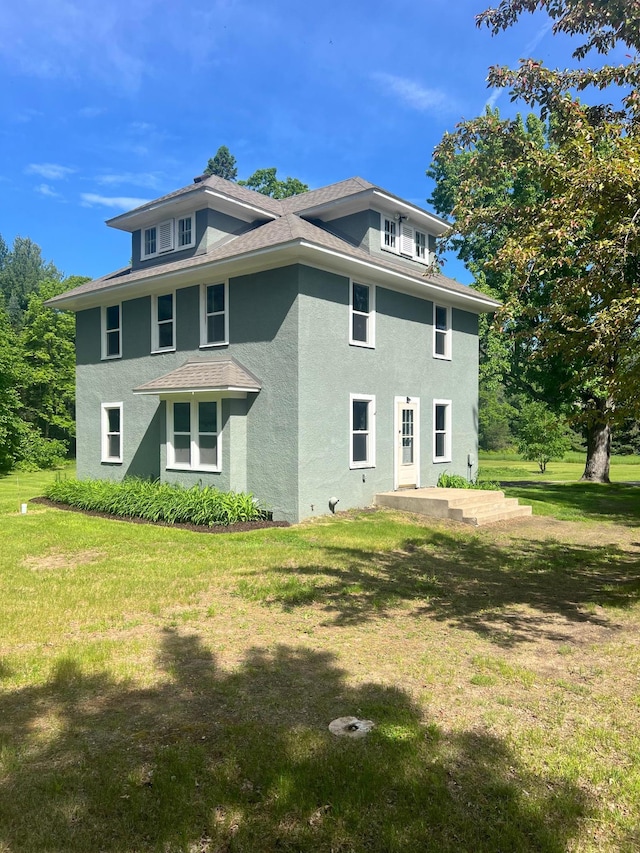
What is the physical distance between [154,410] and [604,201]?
1246 centimetres

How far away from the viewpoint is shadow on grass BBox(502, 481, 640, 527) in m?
15.4

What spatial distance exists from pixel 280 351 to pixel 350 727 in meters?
10.1

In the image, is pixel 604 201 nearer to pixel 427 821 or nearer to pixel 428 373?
pixel 427 821

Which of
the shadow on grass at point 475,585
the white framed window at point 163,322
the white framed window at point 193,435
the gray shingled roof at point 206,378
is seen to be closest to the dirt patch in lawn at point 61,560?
A: the shadow on grass at point 475,585

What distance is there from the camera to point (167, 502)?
13.3m

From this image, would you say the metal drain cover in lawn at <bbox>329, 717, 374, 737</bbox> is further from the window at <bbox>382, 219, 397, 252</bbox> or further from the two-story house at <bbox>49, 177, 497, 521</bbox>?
the window at <bbox>382, 219, 397, 252</bbox>

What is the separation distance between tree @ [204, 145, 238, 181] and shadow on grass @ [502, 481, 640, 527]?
3585cm

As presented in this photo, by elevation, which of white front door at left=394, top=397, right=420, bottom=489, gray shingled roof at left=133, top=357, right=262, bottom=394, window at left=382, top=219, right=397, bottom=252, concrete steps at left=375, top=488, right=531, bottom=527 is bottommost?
concrete steps at left=375, top=488, right=531, bottom=527

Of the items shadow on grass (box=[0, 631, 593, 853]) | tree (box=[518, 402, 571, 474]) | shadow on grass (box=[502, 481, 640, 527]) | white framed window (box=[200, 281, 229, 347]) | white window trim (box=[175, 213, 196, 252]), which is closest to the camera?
shadow on grass (box=[0, 631, 593, 853])

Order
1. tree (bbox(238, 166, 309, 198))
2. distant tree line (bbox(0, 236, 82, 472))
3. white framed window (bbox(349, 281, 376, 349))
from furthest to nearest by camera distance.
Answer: tree (bbox(238, 166, 309, 198)), distant tree line (bbox(0, 236, 82, 472)), white framed window (bbox(349, 281, 376, 349))

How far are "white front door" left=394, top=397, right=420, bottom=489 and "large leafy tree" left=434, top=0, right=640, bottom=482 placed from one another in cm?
814

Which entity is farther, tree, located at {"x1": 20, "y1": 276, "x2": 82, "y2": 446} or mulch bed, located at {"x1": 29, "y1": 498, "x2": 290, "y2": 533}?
tree, located at {"x1": 20, "y1": 276, "x2": 82, "y2": 446}

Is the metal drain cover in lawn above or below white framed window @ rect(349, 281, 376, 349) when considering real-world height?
below

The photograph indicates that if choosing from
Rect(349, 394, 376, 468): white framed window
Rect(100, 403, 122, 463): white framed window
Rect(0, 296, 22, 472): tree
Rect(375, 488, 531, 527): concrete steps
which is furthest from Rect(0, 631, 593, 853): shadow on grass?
Rect(0, 296, 22, 472): tree
